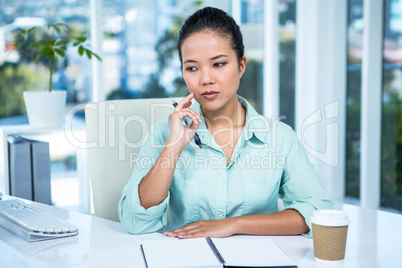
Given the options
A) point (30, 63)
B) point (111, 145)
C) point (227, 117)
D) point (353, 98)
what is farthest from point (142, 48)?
point (227, 117)

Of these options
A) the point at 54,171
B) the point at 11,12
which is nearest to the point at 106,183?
the point at 54,171

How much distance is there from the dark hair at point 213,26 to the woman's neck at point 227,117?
166mm

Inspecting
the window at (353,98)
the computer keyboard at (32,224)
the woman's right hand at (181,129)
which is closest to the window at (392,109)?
the window at (353,98)

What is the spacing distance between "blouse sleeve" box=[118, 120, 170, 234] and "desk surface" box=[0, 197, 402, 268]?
3 cm

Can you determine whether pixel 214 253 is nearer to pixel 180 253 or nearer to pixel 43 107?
pixel 180 253

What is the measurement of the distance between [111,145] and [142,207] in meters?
0.38

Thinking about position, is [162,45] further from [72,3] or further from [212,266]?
[212,266]

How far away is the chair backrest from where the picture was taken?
1618 mm

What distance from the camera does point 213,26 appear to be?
145 cm

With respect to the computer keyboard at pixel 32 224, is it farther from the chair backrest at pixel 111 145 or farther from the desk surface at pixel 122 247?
the chair backrest at pixel 111 145

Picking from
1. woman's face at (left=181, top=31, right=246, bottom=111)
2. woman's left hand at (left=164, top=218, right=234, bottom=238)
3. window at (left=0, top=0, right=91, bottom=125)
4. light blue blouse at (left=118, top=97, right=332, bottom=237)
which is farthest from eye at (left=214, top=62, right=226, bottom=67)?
window at (left=0, top=0, right=91, bottom=125)

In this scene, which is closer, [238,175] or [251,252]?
[251,252]

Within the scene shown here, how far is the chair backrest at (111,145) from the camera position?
5.31ft

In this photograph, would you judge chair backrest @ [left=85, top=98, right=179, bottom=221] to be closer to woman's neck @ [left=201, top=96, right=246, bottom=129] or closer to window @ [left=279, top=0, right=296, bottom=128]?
woman's neck @ [left=201, top=96, right=246, bottom=129]
